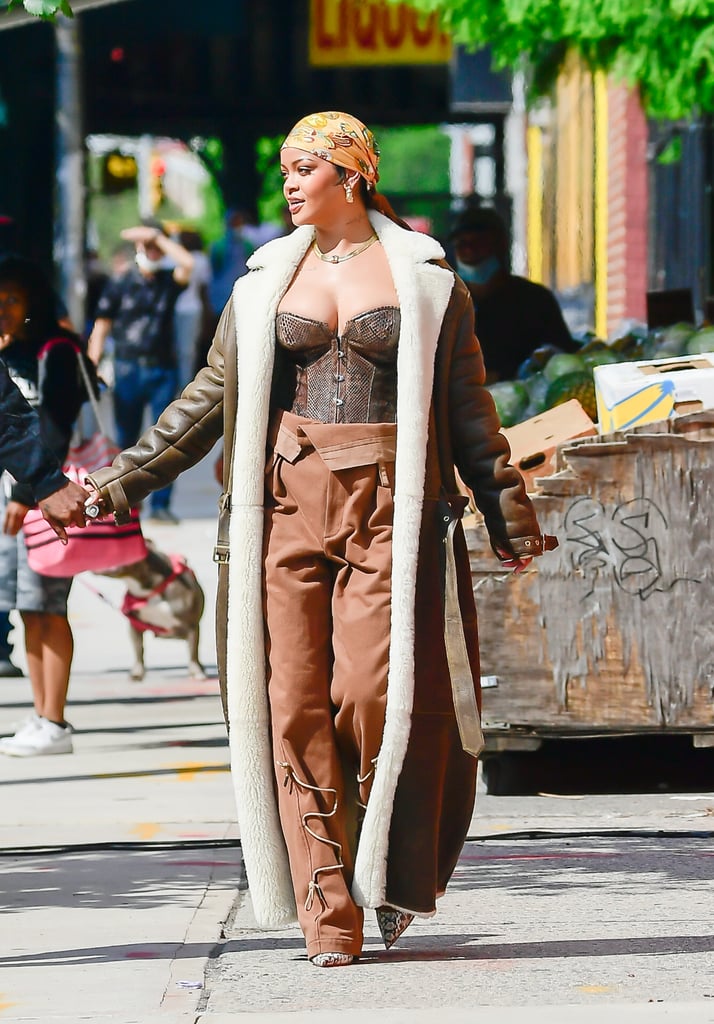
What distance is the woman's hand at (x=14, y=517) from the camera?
8477 millimetres

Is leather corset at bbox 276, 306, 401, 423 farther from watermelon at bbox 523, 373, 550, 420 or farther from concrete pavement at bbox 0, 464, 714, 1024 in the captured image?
watermelon at bbox 523, 373, 550, 420

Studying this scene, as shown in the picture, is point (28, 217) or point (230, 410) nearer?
point (230, 410)

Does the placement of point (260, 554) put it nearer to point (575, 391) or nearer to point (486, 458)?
point (486, 458)

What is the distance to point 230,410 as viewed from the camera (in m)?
5.46

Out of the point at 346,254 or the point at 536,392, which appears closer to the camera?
the point at 346,254

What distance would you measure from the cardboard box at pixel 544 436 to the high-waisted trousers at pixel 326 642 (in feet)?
7.91

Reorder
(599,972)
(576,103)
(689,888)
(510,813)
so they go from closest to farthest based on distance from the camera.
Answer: (599,972) < (689,888) < (510,813) < (576,103)

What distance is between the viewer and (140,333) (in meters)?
16.8

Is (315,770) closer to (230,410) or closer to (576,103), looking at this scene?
(230,410)

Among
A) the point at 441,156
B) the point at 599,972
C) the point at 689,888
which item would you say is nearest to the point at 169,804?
the point at 689,888

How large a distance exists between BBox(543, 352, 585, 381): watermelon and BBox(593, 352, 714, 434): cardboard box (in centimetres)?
130

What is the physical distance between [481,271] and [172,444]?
575 centimetres

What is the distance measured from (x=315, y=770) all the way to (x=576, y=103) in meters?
16.9

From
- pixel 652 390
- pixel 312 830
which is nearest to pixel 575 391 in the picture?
pixel 652 390
